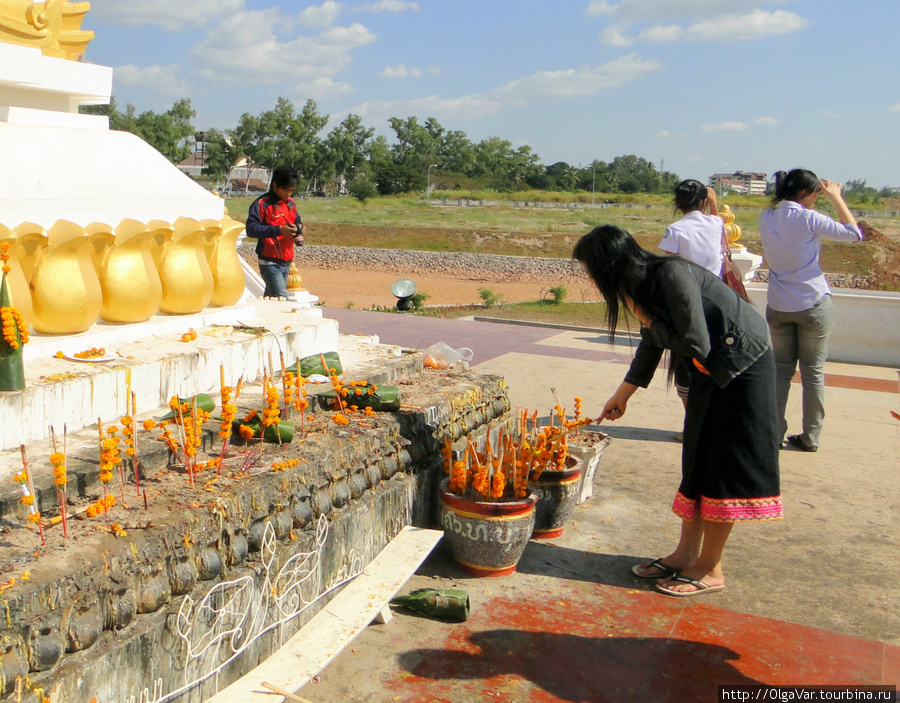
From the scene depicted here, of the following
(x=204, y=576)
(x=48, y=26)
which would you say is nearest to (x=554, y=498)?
(x=204, y=576)

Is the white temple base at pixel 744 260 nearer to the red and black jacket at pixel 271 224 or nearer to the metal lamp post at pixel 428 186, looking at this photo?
the red and black jacket at pixel 271 224

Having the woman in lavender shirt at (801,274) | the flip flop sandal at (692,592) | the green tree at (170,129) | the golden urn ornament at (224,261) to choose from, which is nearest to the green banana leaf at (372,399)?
the golden urn ornament at (224,261)

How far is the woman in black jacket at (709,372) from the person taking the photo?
300cm

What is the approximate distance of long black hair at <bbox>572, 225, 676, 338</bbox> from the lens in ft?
9.84

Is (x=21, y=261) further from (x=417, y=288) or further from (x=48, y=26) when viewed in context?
(x=417, y=288)

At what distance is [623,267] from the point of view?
3.01 metres

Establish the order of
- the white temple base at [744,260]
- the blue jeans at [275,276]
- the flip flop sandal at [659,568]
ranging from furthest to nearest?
the white temple base at [744,260], the blue jeans at [275,276], the flip flop sandal at [659,568]

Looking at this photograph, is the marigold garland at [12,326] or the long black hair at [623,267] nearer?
the marigold garland at [12,326]

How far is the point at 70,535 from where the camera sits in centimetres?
237

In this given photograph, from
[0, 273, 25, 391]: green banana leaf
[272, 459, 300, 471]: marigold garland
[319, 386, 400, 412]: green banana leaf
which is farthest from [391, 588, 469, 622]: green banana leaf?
[0, 273, 25, 391]: green banana leaf

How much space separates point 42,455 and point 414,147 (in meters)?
87.7

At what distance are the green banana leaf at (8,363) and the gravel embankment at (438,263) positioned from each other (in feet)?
95.2

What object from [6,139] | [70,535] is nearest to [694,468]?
[70,535]

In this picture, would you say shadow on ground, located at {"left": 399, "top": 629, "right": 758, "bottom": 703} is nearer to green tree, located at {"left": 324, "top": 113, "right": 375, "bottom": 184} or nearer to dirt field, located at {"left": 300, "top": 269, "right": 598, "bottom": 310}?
dirt field, located at {"left": 300, "top": 269, "right": 598, "bottom": 310}
